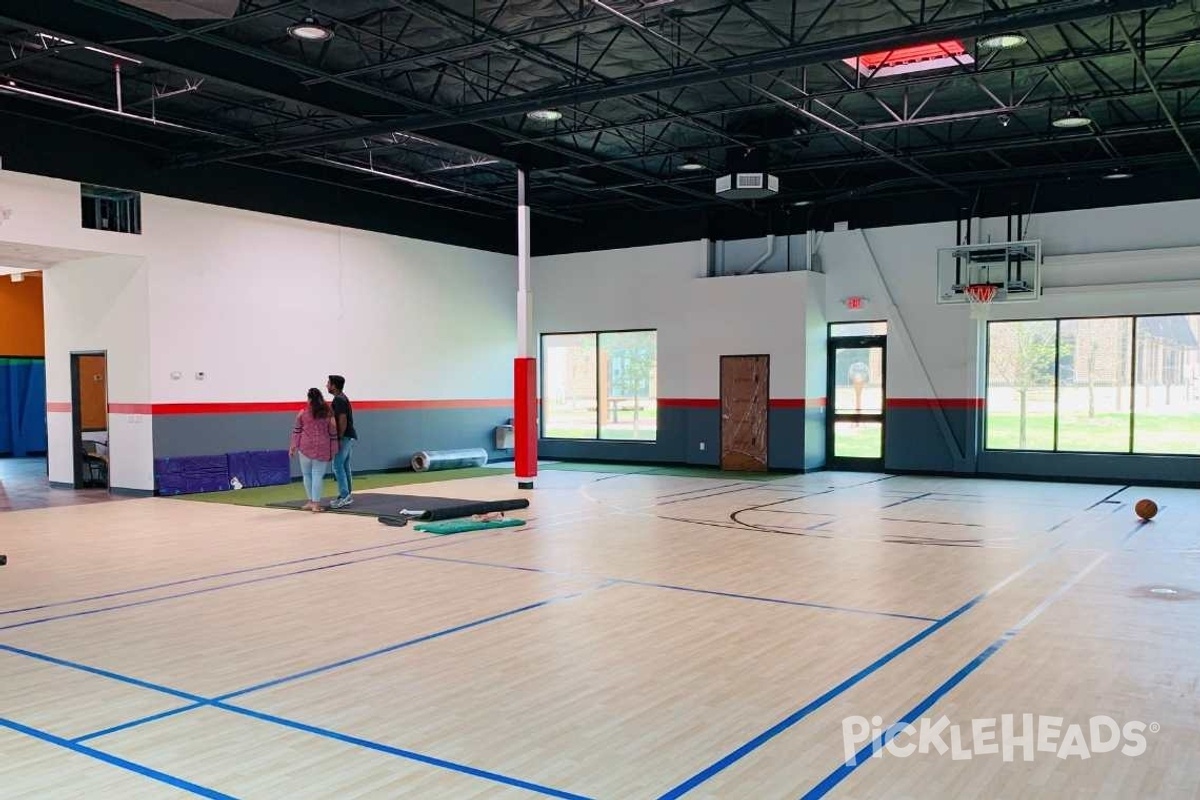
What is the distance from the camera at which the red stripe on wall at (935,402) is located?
17859mm

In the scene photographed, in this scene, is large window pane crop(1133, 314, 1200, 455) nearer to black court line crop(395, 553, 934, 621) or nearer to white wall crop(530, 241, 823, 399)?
white wall crop(530, 241, 823, 399)

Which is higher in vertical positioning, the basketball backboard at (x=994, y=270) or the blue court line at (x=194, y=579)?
the basketball backboard at (x=994, y=270)

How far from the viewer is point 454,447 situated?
20688 millimetres

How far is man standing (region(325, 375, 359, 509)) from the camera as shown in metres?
12.4

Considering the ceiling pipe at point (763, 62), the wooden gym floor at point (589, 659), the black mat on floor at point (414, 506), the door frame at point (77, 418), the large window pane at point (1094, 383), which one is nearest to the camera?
the wooden gym floor at point (589, 659)

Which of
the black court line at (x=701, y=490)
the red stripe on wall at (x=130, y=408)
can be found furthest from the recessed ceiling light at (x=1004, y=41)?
the red stripe on wall at (x=130, y=408)

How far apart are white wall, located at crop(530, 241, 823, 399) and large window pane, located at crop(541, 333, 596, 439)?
0.39 m

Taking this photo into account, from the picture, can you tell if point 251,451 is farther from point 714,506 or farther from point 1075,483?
point 1075,483

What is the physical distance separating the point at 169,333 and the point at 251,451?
248cm

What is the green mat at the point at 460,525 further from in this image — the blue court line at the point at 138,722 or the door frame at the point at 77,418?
the door frame at the point at 77,418

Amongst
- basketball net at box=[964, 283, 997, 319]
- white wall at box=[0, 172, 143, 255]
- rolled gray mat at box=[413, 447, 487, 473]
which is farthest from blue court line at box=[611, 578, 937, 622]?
basketball net at box=[964, 283, 997, 319]

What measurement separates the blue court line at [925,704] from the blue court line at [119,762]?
2.45 meters

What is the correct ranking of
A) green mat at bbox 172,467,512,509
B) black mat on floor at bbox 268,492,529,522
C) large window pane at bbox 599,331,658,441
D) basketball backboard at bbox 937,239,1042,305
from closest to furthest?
black mat on floor at bbox 268,492,529,522, green mat at bbox 172,467,512,509, basketball backboard at bbox 937,239,1042,305, large window pane at bbox 599,331,658,441

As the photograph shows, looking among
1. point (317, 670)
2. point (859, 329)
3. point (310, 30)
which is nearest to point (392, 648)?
point (317, 670)
